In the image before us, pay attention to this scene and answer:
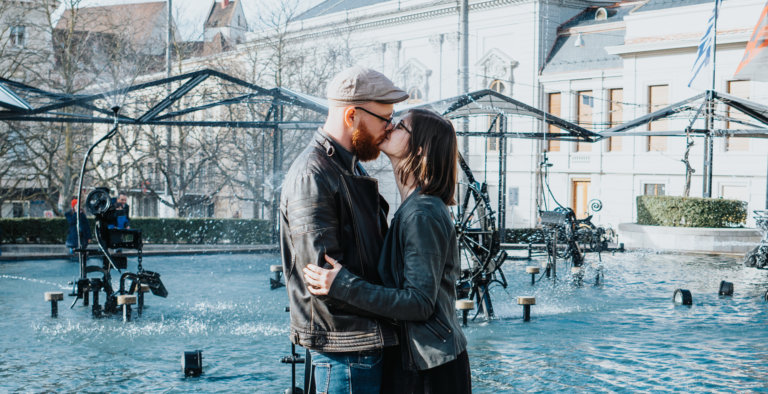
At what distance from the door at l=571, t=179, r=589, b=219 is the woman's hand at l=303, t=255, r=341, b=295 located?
4003cm

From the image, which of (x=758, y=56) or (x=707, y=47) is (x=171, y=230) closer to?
(x=707, y=47)

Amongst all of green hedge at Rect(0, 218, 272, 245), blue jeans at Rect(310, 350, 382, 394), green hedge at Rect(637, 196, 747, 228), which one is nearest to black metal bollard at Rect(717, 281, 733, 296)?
green hedge at Rect(637, 196, 747, 228)

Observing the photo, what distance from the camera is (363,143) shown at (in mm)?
3168

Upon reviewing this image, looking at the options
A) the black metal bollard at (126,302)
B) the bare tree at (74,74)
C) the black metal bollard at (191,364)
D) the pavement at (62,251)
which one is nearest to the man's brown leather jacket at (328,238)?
the black metal bollard at (191,364)

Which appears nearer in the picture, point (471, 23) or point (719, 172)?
point (719, 172)

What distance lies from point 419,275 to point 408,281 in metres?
0.05

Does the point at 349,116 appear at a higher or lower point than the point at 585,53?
lower

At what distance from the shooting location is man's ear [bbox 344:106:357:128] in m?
3.12

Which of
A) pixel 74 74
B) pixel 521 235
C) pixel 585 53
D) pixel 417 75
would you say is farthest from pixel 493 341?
pixel 417 75

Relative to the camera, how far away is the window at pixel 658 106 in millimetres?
37250

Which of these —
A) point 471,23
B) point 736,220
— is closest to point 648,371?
point 736,220

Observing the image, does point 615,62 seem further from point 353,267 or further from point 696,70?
point 353,267

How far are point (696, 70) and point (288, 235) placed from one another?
20125 millimetres

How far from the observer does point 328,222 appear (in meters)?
2.92
